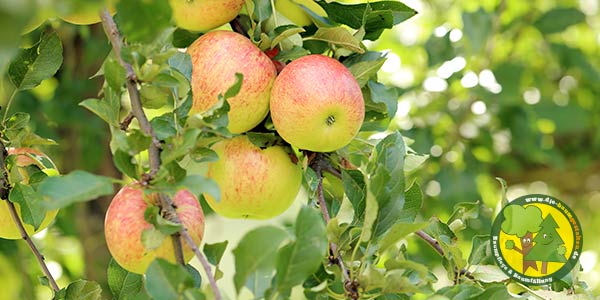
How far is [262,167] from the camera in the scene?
0.86 metres

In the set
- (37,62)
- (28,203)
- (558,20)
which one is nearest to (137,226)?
(28,203)

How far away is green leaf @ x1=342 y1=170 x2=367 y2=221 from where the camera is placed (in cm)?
80

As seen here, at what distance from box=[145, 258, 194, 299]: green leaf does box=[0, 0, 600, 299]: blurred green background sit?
3.13ft

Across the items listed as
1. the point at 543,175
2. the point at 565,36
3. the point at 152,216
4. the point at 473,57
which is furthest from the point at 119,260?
the point at 565,36

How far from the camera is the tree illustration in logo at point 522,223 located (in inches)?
35.4

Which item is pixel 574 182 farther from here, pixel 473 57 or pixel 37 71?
pixel 37 71

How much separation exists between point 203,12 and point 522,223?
43 centimetres

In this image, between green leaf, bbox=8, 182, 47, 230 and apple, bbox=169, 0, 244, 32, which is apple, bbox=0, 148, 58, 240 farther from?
apple, bbox=169, 0, 244, 32

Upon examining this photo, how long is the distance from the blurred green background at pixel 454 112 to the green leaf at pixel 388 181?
2.75ft

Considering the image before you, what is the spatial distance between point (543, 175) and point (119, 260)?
5.91 ft

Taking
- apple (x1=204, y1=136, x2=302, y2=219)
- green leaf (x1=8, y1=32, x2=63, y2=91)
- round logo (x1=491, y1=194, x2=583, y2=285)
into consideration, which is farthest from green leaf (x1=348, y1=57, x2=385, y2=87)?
green leaf (x1=8, y1=32, x2=63, y2=91)

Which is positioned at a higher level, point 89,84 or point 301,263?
point 301,263

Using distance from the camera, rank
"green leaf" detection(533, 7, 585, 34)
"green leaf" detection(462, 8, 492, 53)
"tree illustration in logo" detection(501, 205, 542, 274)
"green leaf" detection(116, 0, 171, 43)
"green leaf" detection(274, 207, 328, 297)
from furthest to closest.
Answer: "green leaf" detection(533, 7, 585, 34), "green leaf" detection(462, 8, 492, 53), "tree illustration in logo" detection(501, 205, 542, 274), "green leaf" detection(274, 207, 328, 297), "green leaf" detection(116, 0, 171, 43)

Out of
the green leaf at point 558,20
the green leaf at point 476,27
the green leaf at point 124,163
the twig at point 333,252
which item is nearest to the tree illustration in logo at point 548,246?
the twig at point 333,252
